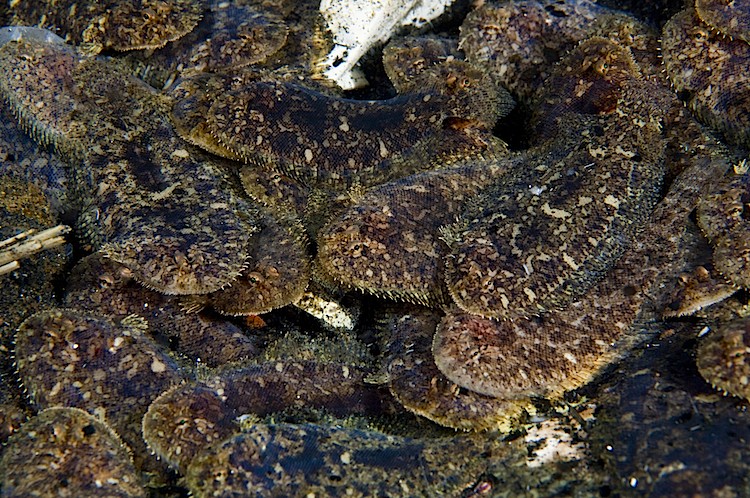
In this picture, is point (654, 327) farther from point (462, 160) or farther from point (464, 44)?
point (464, 44)

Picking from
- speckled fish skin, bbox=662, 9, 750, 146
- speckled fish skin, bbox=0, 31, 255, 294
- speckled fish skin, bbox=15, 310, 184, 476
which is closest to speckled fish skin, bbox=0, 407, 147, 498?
speckled fish skin, bbox=15, 310, 184, 476

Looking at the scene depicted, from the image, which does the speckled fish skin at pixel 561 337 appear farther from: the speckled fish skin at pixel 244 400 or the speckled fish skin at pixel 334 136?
the speckled fish skin at pixel 334 136

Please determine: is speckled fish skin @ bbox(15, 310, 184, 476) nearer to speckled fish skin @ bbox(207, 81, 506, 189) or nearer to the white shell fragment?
speckled fish skin @ bbox(207, 81, 506, 189)

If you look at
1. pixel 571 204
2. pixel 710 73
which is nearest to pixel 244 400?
pixel 571 204

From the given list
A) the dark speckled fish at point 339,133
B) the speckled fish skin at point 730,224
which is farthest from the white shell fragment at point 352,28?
the speckled fish skin at point 730,224

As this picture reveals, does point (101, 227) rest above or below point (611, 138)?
below

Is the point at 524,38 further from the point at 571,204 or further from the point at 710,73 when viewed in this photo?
the point at 571,204

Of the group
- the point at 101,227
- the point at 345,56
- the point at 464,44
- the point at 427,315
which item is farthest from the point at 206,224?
the point at 464,44
